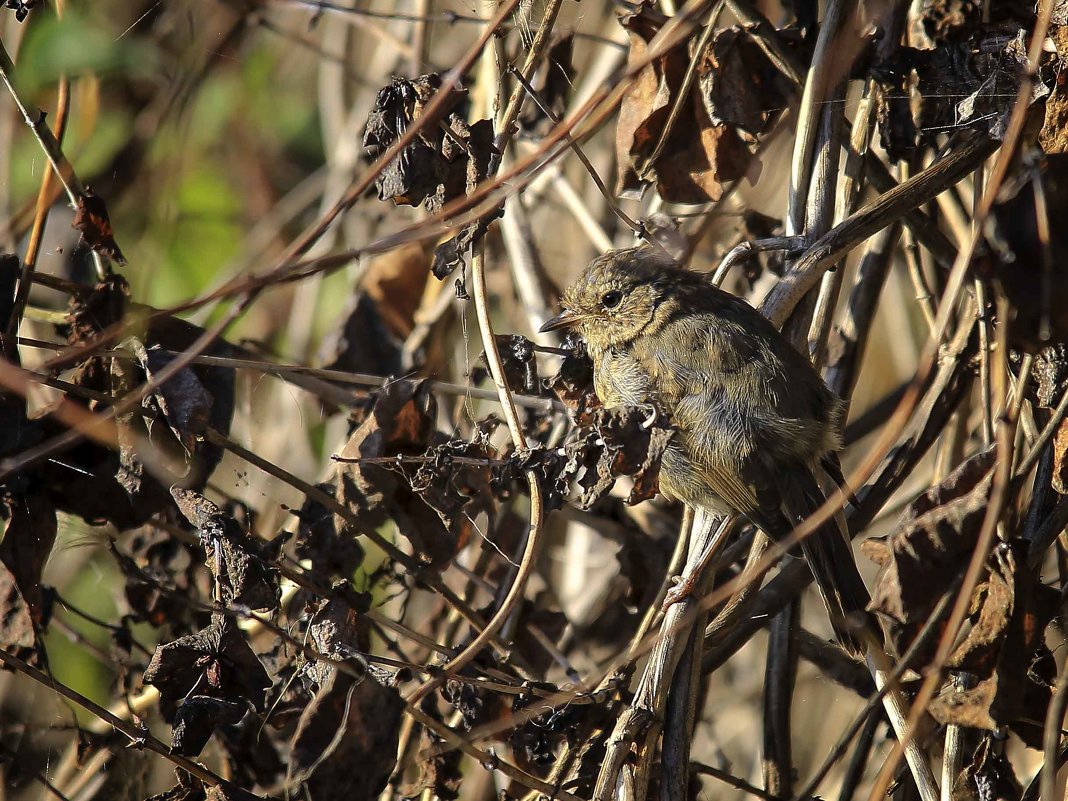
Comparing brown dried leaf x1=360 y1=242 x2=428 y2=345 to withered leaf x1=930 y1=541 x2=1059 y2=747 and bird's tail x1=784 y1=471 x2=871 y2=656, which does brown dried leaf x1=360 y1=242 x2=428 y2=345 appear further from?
withered leaf x1=930 y1=541 x2=1059 y2=747

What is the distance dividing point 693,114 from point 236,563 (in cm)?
175

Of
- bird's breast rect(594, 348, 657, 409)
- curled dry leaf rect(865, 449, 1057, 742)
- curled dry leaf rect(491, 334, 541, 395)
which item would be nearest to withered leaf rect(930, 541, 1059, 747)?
curled dry leaf rect(865, 449, 1057, 742)

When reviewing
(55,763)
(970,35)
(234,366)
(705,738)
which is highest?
(970,35)

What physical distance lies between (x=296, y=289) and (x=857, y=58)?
3379 millimetres

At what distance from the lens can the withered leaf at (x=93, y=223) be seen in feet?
8.29

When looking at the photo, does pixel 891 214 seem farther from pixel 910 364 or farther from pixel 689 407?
pixel 910 364

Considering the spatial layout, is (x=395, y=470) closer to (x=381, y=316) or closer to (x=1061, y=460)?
(x=381, y=316)

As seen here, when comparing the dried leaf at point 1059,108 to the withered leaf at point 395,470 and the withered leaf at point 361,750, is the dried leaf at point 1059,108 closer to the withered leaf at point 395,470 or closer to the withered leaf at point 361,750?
the withered leaf at point 395,470

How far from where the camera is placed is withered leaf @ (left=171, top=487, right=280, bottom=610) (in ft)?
6.95

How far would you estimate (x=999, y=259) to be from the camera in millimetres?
1938

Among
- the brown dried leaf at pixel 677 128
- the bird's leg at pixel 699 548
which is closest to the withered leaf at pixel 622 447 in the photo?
the bird's leg at pixel 699 548

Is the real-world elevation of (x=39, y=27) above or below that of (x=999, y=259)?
above

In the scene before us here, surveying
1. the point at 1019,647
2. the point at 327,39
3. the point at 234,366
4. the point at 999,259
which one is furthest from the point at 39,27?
the point at 1019,647

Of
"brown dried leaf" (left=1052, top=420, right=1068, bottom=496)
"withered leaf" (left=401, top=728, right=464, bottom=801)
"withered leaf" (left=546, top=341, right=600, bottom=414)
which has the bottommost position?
"withered leaf" (left=401, top=728, right=464, bottom=801)
